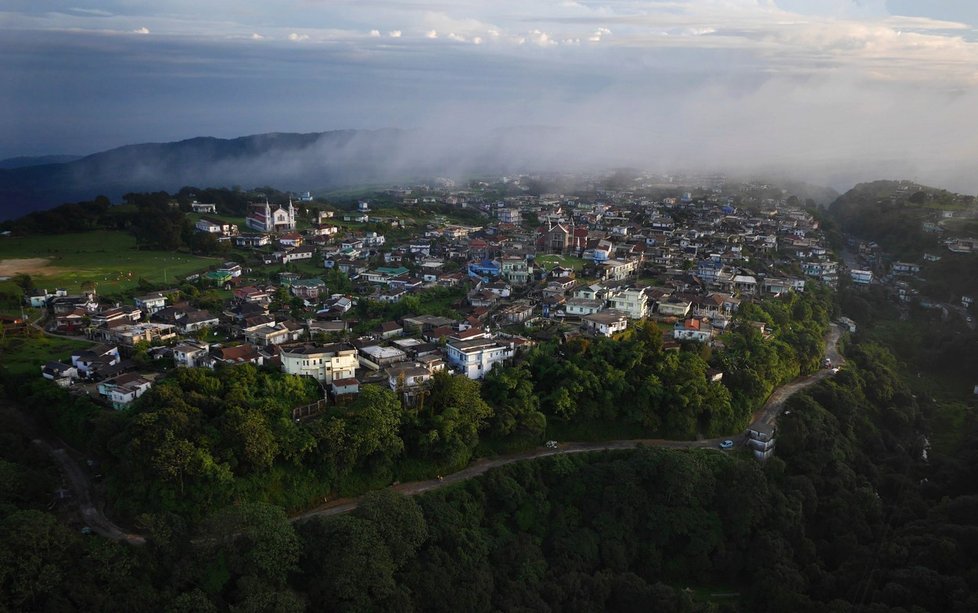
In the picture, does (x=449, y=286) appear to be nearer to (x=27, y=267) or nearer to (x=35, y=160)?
(x=27, y=267)

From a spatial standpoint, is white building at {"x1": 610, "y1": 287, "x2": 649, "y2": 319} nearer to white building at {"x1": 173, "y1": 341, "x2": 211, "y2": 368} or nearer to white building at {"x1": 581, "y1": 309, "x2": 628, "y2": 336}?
white building at {"x1": 581, "y1": 309, "x2": 628, "y2": 336}

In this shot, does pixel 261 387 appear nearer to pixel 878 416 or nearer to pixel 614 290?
pixel 614 290

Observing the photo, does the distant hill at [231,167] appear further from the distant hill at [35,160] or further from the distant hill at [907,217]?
the distant hill at [907,217]

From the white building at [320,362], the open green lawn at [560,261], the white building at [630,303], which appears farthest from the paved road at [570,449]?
the open green lawn at [560,261]

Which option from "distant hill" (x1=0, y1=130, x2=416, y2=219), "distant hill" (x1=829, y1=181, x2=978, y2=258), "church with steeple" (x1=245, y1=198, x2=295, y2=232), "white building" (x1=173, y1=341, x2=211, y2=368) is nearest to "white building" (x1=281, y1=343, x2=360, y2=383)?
"white building" (x1=173, y1=341, x2=211, y2=368)

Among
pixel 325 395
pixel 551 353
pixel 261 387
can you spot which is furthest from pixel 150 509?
pixel 551 353

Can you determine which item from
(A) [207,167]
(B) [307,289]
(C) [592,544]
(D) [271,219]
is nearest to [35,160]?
(A) [207,167]
